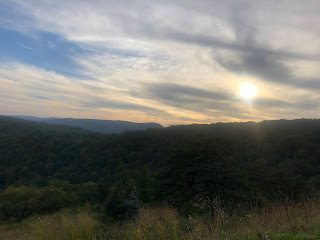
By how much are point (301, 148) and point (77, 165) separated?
6595 centimetres

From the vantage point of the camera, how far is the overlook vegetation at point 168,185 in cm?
429

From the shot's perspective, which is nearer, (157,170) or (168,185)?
(168,185)

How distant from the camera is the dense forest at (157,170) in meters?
13.0

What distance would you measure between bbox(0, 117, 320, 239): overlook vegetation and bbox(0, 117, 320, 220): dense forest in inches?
4.5

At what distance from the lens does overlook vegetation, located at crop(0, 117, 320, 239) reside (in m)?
4.29

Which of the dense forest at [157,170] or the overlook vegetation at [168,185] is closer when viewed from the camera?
the overlook vegetation at [168,185]

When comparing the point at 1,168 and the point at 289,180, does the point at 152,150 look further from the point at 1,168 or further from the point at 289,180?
the point at 289,180

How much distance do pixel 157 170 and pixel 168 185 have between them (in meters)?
13.1

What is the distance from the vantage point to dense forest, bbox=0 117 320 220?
42.8ft

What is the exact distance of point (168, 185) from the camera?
14.1 m

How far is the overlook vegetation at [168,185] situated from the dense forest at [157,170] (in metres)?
0.11

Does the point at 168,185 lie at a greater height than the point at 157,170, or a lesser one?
greater

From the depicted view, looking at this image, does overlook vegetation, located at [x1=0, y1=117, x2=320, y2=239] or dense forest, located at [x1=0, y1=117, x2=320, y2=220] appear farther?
dense forest, located at [x1=0, y1=117, x2=320, y2=220]

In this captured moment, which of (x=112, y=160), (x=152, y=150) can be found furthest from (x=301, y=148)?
(x=112, y=160)
